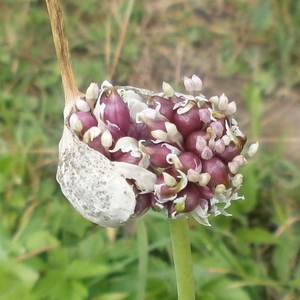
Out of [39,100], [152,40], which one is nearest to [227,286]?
[39,100]

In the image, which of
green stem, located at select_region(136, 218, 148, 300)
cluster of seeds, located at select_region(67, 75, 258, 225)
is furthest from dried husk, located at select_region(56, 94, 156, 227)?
green stem, located at select_region(136, 218, 148, 300)

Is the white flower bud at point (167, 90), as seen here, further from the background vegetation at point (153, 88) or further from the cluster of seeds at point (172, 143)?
the background vegetation at point (153, 88)

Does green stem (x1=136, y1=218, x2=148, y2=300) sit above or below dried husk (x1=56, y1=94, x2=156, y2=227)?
below

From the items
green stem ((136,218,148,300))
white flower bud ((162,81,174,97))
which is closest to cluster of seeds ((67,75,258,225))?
white flower bud ((162,81,174,97))

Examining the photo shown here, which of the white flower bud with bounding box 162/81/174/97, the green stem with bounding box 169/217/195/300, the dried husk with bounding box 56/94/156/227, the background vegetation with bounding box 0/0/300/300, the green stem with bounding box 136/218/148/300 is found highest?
the white flower bud with bounding box 162/81/174/97

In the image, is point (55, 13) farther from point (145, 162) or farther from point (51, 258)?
point (51, 258)

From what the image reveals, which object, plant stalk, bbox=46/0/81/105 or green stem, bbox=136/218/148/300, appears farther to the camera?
green stem, bbox=136/218/148/300

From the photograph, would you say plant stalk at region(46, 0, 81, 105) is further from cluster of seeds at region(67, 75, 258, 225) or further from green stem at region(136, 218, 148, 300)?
green stem at region(136, 218, 148, 300)
